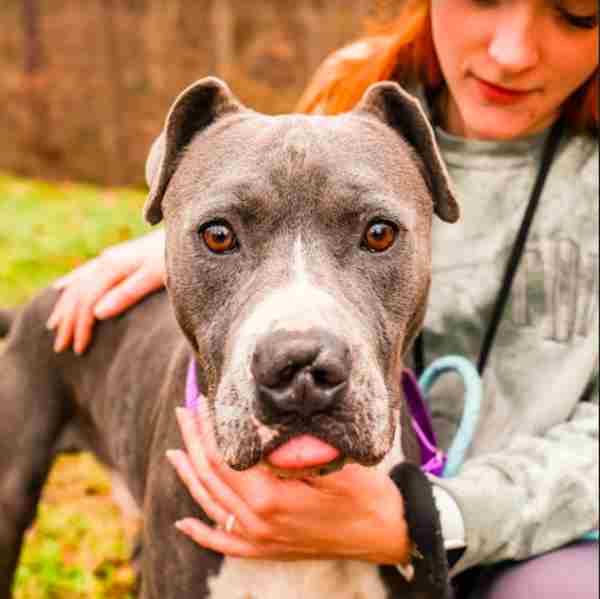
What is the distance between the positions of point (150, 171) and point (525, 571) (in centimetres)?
156

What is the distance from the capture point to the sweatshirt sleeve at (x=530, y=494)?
8.84ft

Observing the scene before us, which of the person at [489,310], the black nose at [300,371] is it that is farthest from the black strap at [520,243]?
the black nose at [300,371]

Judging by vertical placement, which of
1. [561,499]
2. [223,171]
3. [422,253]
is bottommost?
[561,499]

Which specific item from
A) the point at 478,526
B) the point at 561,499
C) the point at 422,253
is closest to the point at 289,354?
the point at 422,253

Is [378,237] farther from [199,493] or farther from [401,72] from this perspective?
[401,72]

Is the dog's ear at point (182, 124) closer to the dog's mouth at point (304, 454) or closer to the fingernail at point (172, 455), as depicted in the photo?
the fingernail at point (172, 455)

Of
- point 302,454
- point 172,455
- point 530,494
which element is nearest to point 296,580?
point 172,455

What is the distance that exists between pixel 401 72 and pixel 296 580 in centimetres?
173

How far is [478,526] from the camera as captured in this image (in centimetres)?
267

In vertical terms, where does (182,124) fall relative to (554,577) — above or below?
above

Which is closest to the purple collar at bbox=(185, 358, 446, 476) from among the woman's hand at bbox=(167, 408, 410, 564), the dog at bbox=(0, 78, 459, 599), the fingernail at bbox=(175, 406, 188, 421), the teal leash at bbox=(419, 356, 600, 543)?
the teal leash at bbox=(419, 356, 600, 543)

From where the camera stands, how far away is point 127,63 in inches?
445

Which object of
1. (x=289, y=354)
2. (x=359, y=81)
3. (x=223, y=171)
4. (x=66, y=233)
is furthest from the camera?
(x=66, y=233)

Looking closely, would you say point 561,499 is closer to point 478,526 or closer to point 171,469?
point 478,526
